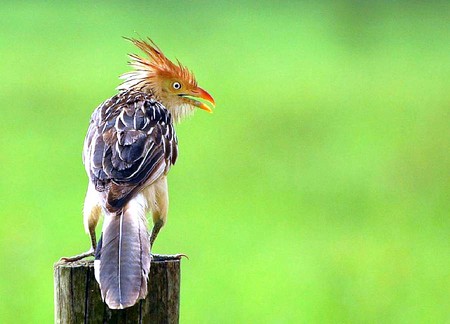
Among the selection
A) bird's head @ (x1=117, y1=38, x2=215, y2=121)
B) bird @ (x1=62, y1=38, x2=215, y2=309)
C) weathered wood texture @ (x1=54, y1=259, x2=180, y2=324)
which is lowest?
weathered wood texture @ (x1=54, y1=259, x2=180, y2=324)

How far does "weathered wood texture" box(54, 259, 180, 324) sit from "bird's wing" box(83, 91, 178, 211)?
0.75 metres

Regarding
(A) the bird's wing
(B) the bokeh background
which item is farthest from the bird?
(B) the bokeh background

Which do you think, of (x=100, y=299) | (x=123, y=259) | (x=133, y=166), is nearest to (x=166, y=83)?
(x=133, y=166)

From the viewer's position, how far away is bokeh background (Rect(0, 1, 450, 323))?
13.5 m

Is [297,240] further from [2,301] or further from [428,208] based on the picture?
[2,301]

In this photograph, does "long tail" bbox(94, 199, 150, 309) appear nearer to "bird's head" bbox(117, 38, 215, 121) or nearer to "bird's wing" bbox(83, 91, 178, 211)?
"bird's wing" bbox(83, 91, 178, 211)

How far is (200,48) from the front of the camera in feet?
82.7

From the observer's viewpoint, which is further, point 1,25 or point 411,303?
point 1,25

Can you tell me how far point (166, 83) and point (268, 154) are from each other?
445 inches

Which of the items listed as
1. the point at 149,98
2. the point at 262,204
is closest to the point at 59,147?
the point at 262,204

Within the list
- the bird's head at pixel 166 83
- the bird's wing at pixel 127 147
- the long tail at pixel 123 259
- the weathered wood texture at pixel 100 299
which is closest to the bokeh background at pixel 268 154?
the bird's head at pixel 166 83

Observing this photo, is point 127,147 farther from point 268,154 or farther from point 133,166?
point 268,154

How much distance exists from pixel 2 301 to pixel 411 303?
443 centimetres

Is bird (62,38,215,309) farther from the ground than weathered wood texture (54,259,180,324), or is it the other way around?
bird (62,38,215,309)
